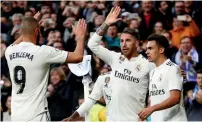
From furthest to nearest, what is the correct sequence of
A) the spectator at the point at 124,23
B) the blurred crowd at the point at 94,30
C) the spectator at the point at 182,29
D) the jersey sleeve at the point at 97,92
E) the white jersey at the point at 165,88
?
the spectator at the point at 124,23
the spectator at the point at 182,29
the blurred crowd at the point at 94,30
the jersey sleeve at the point at 97,92
the white jersey at the point at 165,88

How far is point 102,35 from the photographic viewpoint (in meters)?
9.37

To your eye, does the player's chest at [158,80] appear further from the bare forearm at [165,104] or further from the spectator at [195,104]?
the spectator at [195,104]

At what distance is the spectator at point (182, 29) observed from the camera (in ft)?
46.9

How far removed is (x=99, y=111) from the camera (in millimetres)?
10938

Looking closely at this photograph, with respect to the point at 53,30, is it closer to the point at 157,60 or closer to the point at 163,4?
the point at 163,4

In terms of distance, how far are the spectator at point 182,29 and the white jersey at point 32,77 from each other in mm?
6317

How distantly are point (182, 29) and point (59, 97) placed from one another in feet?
10.7

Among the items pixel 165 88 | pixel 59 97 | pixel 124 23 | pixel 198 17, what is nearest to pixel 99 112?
pixel 165 88

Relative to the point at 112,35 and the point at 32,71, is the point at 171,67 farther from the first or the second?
the point at 112,35

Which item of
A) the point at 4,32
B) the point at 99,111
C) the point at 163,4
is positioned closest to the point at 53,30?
the point at 4,32

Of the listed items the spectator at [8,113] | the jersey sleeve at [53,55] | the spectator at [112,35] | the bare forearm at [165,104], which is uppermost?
the jersey sleeve at [53,55]

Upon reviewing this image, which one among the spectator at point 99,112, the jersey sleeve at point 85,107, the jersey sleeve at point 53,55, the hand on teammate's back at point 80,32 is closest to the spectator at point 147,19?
the spectator at point 99,112

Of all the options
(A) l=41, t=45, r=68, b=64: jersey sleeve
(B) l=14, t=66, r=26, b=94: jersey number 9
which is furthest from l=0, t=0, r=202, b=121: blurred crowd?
(B) l=14, t=66, r=26, b=94: jersey number 9

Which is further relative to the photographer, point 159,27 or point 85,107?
point 159,27
